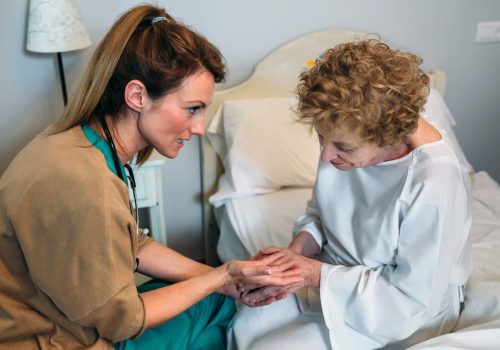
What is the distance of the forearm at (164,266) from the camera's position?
1407 mm

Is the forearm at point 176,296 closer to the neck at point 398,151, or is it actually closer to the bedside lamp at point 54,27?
the neck at point 398,151

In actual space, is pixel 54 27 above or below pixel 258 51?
above

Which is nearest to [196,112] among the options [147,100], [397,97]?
[147,100]

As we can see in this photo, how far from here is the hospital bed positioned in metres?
1.71

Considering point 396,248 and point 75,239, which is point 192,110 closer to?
point 75,239

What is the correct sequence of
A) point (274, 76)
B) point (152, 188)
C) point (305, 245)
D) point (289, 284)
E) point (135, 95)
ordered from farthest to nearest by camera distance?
point (274, 76) → point (152, 188) → point (305, 245) → point (289, 284) → point (135, 95)

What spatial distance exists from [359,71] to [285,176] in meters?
0.92

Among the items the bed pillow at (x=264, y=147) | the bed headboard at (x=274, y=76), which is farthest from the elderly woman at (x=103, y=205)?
the bed headboard at (x=274, y=76)

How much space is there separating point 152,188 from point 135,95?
0.76 meters

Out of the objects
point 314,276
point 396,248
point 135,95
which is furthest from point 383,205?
point 135,95

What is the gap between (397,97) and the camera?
1021mm

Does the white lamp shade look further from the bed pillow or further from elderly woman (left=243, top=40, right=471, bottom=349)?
elderly woman (left=243, top=40, right=471, bottom=349)

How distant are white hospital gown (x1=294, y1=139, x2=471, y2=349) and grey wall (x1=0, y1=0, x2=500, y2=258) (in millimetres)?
928

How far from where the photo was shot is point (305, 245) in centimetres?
141
